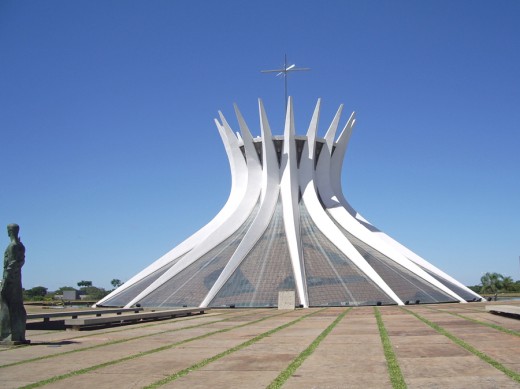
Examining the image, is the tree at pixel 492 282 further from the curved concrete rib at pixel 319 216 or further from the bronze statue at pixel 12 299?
the bronze statue at pixel 12 299

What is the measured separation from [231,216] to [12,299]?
25206 mm

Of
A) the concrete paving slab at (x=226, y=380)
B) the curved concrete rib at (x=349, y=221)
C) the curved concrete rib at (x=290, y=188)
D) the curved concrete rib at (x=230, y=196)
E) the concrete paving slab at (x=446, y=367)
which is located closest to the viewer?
the concrete paving slab at (x=226, y=380)

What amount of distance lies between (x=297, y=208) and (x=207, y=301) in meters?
11.4

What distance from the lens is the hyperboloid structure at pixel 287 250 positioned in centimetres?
2909

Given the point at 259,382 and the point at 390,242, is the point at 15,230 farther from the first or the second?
the point at 390,242

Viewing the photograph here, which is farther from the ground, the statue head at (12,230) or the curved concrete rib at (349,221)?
the curved concrete rib at (349,221)

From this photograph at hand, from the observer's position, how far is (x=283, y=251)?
32812 mm

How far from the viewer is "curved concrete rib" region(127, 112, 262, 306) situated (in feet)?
107

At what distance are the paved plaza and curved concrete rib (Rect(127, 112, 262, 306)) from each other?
18164 millimetres

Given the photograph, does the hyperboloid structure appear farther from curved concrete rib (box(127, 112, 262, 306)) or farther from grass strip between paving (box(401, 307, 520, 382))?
grass strip between paving (box(401, 307, 520, 382))

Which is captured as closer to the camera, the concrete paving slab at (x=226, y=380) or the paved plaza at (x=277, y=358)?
the concrete paving slab at (x=226, y=380)

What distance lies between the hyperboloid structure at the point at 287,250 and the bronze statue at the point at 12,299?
54.4ft

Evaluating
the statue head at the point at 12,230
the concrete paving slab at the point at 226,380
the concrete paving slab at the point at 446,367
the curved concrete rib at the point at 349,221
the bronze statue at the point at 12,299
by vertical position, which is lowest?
the concrete paving slab at the point at 226,380

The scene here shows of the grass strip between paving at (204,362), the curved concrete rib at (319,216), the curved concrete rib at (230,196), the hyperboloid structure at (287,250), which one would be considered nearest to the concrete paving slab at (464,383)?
the grass strip between paving at (204,362)
